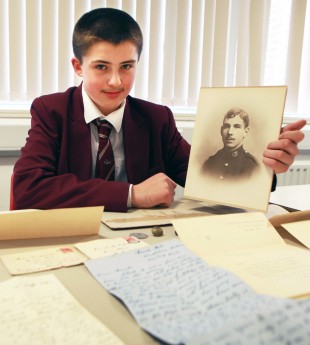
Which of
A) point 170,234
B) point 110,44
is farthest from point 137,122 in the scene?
point 170,234

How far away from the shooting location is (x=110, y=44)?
4.52 ft

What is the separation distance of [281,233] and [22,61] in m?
1.77

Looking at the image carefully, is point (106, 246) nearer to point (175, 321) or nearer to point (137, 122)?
point (175, 321)

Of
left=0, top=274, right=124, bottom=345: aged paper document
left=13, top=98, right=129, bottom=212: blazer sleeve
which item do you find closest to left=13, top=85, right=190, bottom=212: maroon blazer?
left=13, top=98, right=129, bottom=212: blazer sleeve

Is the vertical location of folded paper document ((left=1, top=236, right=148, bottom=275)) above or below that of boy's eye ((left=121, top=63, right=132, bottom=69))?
below

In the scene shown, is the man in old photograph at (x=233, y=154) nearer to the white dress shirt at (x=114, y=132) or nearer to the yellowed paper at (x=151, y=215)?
the yellowed paper at (x=151, y=215)

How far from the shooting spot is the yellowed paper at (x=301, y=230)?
914 millimetres

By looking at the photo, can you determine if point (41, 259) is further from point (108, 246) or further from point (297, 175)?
point (297, 175)

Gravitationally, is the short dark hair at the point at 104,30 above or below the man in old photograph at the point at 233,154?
above

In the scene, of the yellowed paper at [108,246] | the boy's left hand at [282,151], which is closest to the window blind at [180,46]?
the boy's left hand at [282,151]

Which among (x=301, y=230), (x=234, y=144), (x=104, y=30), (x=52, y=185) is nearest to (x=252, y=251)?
(x=301, y=230)

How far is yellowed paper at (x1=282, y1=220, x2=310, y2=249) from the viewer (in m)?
0.91

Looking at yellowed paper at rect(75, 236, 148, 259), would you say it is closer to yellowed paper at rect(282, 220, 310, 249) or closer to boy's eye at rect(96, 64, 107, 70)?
yellowed paper at rect(282, 220, 310, 249)

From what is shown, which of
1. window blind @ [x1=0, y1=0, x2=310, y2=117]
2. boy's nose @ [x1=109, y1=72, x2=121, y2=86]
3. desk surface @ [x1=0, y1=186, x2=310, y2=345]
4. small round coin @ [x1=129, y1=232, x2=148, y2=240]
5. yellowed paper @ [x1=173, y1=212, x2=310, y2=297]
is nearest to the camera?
desk surface @ [x1=0, y1=186, x2=310, y2=345]
